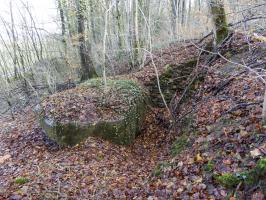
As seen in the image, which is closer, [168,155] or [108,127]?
[168,155]

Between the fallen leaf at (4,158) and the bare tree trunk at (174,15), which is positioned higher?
the bare tree trunk at (174,15)

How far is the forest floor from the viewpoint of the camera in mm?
4095

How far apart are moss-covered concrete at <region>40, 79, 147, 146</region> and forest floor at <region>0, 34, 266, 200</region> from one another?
222 mm

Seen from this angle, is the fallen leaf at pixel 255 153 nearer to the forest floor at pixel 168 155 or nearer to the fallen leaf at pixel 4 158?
the forest floor at pixel 168 155

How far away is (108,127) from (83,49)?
203 inches

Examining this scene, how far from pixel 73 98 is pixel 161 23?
37.0 ft

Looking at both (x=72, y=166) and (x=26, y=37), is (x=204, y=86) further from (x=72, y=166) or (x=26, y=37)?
(x=26, y=37)

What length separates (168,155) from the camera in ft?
20.8

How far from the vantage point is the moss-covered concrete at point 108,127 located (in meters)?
7.01

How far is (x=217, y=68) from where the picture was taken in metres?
7.89

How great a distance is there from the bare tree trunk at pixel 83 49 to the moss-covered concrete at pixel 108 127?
370 cm

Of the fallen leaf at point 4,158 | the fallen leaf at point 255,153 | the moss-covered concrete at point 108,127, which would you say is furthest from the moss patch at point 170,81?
the fallen leaf at point 255,153

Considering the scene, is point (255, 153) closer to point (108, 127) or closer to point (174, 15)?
point (108, 127)

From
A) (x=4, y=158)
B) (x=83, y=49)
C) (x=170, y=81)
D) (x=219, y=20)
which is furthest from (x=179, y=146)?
(x=83, y=49)
